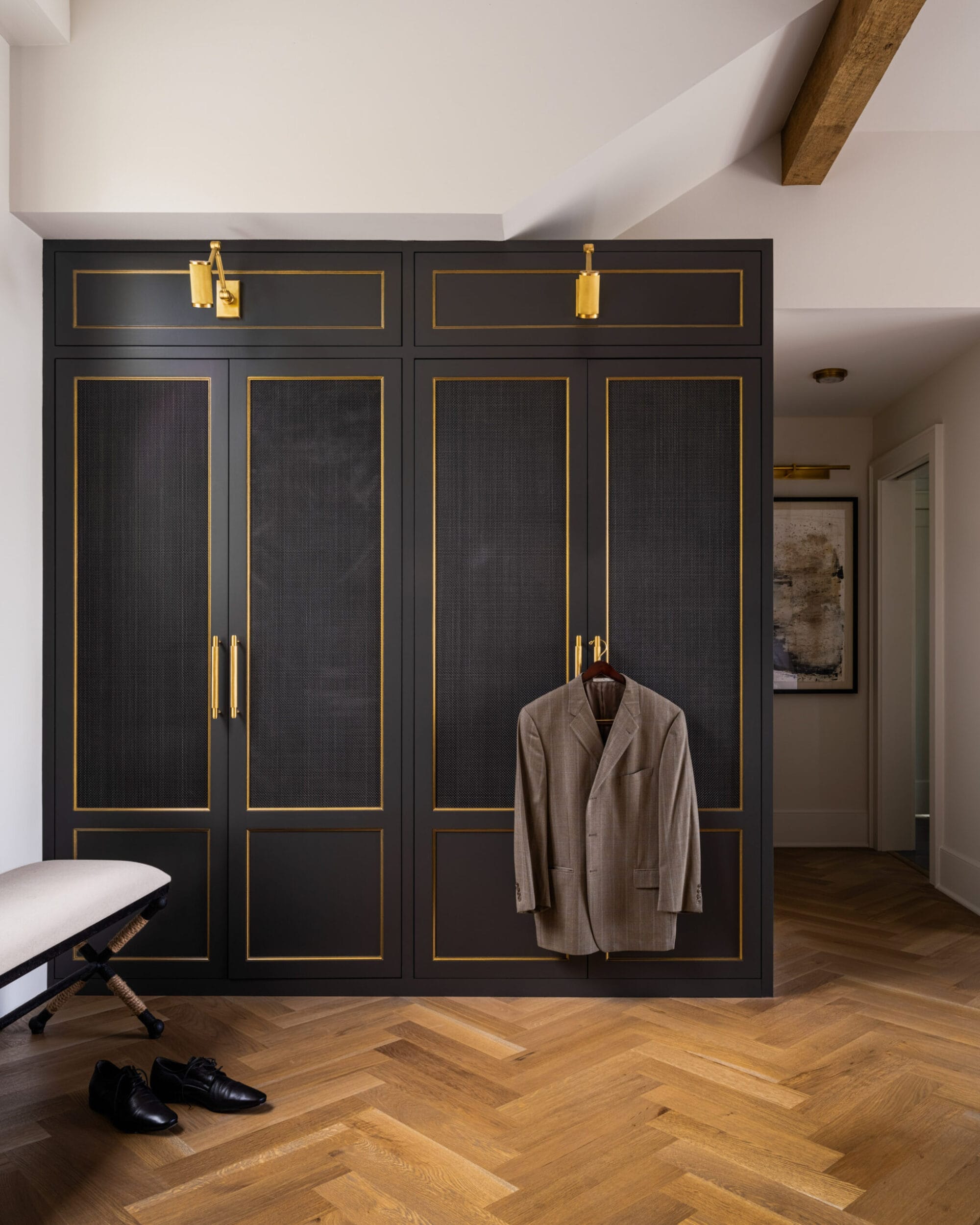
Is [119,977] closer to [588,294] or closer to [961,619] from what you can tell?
[588,294]

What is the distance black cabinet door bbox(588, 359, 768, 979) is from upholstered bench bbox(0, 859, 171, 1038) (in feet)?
4.90

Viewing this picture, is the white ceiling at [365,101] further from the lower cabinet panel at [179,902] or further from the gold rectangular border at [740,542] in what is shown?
the lower cabinet panel at [179,902]

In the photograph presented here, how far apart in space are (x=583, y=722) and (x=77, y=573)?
1810 mm

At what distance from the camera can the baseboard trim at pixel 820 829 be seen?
529 cm

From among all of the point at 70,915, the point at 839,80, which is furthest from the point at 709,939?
the point at 839,80

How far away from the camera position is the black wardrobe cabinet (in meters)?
3.02

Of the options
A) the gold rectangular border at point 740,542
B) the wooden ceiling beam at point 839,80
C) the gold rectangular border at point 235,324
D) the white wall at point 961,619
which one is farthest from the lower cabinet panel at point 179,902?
the white wall at point 961,619

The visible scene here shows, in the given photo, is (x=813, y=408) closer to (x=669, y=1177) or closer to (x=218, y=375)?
(x=218, y=375)

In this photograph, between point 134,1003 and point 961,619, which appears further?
point 961,619

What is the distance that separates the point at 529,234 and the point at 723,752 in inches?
77.6

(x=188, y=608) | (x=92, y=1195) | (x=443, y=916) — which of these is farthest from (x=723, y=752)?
(x=92, y=1195)

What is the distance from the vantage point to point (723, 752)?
9.92 feet

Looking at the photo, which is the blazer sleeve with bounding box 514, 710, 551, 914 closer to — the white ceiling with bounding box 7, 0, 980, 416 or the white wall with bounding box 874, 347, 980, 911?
the white ceiling with bounding box 7, 0, 980, 416

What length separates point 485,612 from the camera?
3.03 metres
